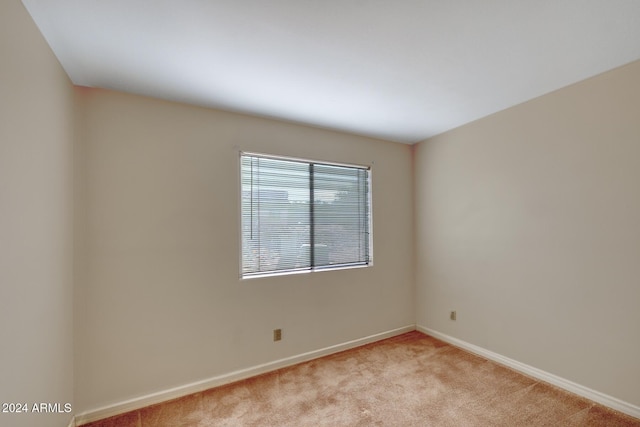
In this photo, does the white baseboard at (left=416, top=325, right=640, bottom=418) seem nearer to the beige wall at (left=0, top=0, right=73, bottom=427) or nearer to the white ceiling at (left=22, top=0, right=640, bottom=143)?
the white ceiling at (left=22, top=0, right=640, bottom=143)

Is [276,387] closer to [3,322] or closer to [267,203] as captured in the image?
[267,203]

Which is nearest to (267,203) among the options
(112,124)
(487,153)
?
(112,124)

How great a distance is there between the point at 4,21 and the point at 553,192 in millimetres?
3512

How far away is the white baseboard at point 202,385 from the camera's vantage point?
196 centimetres

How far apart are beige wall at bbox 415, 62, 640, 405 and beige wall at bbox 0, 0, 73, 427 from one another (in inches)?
135

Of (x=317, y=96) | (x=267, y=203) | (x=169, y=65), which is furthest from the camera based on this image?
(x=267, y=203)

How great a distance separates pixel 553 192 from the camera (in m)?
2.27

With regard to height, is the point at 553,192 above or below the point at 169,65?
below

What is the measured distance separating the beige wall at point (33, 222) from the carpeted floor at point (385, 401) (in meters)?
0.84

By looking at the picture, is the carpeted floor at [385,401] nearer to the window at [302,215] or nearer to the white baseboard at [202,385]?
the white baseboard at [202,385]

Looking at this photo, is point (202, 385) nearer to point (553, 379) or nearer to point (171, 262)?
point (171, 262)

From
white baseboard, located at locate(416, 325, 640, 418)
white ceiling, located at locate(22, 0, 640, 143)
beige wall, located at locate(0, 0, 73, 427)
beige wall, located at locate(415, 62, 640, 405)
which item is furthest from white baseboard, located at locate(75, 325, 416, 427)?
white ceiling, located at locate(22, 0, 640, 143)

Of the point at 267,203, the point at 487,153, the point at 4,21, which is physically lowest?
the point at 267,203

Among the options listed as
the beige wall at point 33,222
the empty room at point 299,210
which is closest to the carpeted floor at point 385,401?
the empty room at point 299,210
